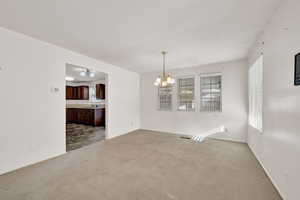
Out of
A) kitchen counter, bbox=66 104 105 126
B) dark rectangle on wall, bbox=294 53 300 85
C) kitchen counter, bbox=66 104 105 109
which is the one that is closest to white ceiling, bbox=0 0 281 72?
dark rectangle on wall, bbox=294 53 300 85

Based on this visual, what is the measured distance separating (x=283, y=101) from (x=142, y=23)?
7.53ft

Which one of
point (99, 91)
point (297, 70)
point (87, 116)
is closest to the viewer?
point (297, 70)

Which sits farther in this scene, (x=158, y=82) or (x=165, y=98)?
(x=165, y=98)

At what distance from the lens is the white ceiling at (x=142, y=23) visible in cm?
177

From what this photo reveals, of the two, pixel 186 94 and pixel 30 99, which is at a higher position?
pixel 186 94

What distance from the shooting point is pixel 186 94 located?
5137 mm

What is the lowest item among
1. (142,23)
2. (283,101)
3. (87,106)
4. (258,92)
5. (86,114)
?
(86,114)

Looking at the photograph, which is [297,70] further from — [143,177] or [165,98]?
[165,98]

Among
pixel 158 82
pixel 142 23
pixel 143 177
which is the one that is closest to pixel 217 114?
pixel 158 82

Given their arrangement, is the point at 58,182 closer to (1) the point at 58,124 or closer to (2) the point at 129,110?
(1) the point at 58,124

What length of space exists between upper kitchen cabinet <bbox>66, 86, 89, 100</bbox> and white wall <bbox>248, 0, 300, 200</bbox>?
8.07 m

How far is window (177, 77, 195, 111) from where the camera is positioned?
502 cm

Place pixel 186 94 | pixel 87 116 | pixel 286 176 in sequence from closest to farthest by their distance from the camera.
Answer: pixel 286 176 < pixel 186 94 < pixel 87 116

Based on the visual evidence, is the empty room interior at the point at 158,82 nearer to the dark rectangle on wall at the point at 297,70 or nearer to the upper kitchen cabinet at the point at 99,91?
the dark rectangle on wall at the point at 297,70
